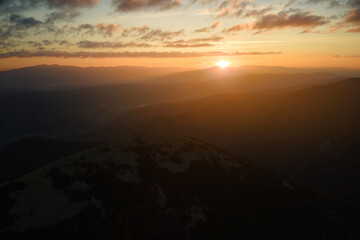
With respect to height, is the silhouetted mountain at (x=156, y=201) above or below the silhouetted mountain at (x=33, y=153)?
above

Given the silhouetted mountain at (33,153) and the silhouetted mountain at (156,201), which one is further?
the silhouetted mountain at (33,153)

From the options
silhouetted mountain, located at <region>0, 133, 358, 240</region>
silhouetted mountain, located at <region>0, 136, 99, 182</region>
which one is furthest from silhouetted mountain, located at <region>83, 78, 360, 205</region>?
silhouetted mountain, located at <region>0, 136, 99, 182</region>

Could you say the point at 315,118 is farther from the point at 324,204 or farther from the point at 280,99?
the point at 324,204

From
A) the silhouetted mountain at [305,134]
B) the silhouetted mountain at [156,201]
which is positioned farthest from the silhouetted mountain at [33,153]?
the silhouetted mountain at [156,201]

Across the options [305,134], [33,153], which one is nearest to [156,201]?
[305,134]

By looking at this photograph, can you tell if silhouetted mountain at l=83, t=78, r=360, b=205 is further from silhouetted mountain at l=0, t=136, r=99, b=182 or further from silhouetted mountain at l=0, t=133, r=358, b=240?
silhouetted mountain at l=0, t=136, r=99, b=182

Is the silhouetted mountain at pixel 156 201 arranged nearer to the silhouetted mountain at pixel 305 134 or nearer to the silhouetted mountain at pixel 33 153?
the silhouetted mountain at pixel 305 134

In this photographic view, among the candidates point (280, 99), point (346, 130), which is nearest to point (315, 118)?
point (346, 130)
